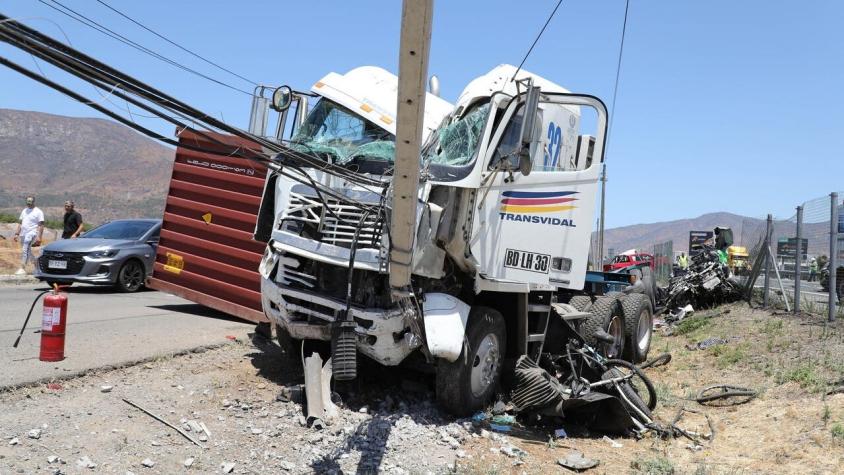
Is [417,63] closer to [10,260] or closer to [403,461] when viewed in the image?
[403,461]

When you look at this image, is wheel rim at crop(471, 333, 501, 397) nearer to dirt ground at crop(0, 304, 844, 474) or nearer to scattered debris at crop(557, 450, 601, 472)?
dirt ground at crop(0, 304, 844, 474)

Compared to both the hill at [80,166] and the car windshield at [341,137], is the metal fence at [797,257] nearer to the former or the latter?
the car windshield at [341,137]

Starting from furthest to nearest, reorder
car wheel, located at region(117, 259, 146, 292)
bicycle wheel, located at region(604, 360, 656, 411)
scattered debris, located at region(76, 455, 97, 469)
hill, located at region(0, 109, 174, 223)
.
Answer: hill, located at region(0, 109, 174, 223) < car wheel, located at region(117, 259, 146, 292) < bicycle wheel, located at region(604, 360, 656, 411) < scattered debris, located at region(76, 455, 97, 469)

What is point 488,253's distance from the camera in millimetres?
5973

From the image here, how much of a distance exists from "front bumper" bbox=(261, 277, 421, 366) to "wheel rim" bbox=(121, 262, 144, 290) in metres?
6.94

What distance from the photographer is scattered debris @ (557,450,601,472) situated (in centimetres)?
518

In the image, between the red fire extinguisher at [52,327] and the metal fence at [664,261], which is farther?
the metal fence at [664,261]

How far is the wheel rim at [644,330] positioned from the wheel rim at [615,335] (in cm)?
44

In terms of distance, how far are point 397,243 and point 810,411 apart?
4.44m

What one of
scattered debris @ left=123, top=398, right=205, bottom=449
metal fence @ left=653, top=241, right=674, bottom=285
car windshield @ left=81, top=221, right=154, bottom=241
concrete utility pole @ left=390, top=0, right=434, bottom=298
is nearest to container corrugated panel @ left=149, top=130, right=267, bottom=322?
scattered debris @ left=123, top=398, right=205, bottom=449

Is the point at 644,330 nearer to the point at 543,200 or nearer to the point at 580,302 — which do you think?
the point at 580,302

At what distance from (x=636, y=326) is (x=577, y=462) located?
14.4 ft

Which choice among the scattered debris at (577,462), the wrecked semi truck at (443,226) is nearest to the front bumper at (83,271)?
the wrecked semi truck at (443,226)

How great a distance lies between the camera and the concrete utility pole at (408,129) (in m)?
3.46
